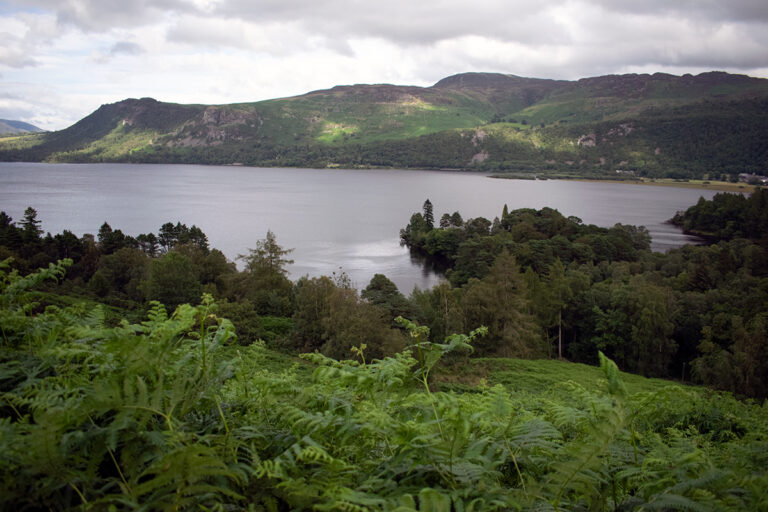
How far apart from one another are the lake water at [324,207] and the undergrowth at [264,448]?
48969 millimetres

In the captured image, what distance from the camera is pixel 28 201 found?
9656 centimetres

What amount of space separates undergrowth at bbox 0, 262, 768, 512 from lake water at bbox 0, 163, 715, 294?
48969mm

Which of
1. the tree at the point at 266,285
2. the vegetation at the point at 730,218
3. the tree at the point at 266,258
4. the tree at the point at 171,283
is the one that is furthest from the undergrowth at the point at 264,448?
the vegetation at the point at 730,218

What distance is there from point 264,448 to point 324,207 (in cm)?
10592

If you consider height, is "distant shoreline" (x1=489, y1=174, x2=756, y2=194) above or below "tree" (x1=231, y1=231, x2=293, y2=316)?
above

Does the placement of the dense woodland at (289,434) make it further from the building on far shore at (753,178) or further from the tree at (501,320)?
the building on far shore at (753,178)

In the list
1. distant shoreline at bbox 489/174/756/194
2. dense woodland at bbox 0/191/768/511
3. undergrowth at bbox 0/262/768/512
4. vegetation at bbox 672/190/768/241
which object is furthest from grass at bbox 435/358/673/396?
distant shoreline at bbox 489/174/756/194

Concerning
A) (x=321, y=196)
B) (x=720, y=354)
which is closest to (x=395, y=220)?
(x=321, y=196)

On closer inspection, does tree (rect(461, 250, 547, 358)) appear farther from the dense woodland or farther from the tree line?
the dense woodland

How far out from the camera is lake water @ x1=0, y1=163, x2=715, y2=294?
69188 mm

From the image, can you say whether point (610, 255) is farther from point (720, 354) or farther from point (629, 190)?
point (629, 190)

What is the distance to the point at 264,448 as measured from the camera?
8.77ft

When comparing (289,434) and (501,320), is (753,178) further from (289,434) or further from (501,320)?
(289,434)

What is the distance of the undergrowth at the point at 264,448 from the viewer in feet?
6.31
